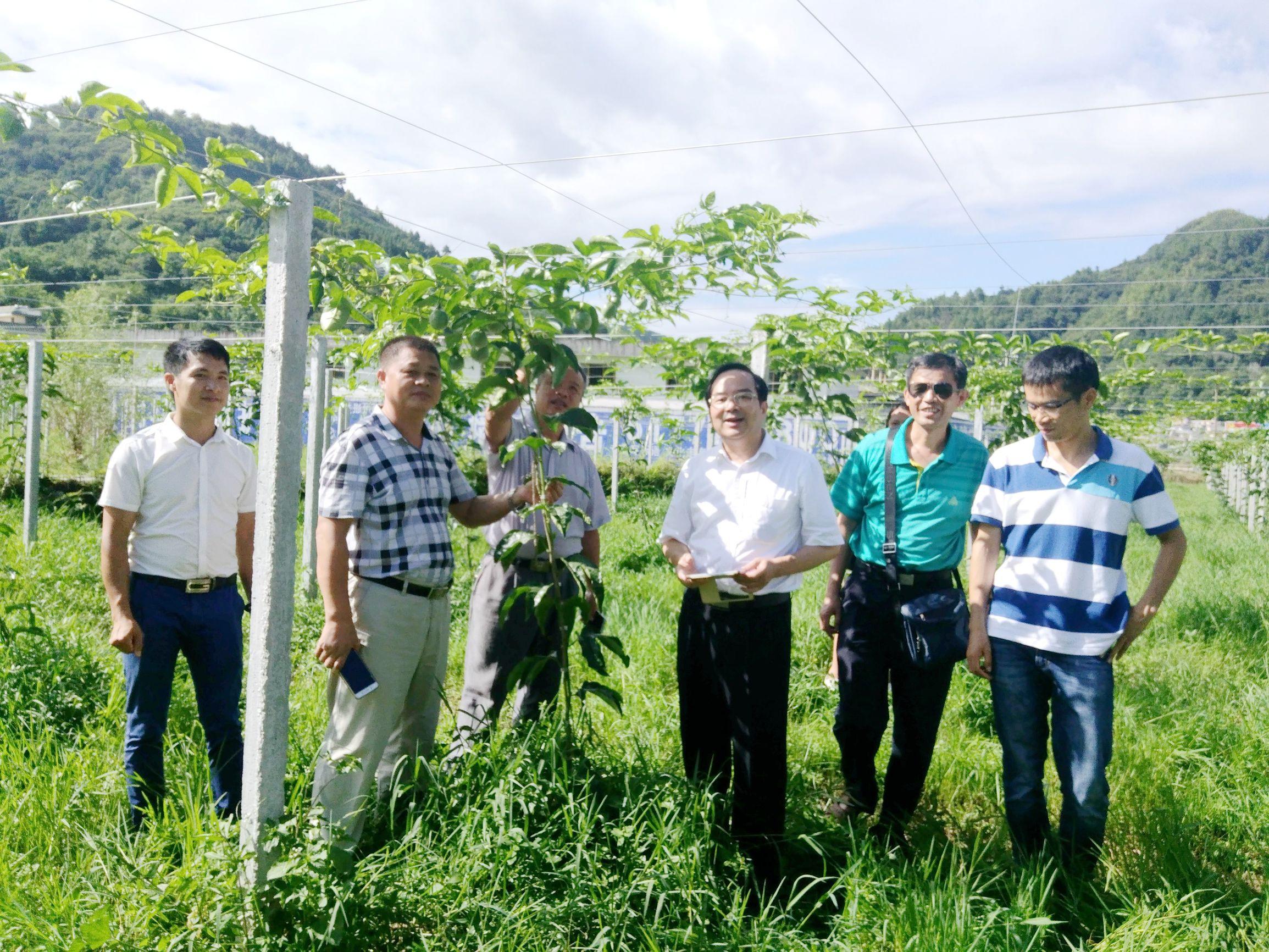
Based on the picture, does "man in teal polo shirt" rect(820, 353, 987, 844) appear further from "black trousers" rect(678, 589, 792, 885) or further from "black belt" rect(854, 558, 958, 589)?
"black trousers" rect(678, 589, 792, 885)

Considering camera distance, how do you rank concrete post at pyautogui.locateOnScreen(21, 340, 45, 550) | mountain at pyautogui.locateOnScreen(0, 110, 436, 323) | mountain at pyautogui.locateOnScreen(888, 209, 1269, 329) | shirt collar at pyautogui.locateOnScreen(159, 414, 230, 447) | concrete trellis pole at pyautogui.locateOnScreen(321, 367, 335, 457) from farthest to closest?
1. mountain at pyautogui.locateOnScreen(888, 209, 1269, 329)
2. concrete post at pyautogui.locateOnScreen(21, 340, 45, 550)
3. concrete trellis pole at pyautogui.locateOnScreen(321, 367, 335, 457)
4. shirt collar at pyautogui.locateOnScreen(159, 414, 230, 447)
5. mountain at pyautogui.locateOnScreen(0, 110, 436, 323)

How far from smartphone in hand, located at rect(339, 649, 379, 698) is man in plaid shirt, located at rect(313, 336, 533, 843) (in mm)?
25

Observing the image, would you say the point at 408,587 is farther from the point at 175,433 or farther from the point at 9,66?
the point at 9,66

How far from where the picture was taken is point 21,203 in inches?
263

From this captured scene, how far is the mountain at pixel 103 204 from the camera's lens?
2.52 metres

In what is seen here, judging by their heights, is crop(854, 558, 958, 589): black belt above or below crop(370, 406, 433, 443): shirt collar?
below

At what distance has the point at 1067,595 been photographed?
A: 2578 mm

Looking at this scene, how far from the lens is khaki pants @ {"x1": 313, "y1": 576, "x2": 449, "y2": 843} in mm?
2594

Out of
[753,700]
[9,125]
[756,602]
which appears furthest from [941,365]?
[9,125]

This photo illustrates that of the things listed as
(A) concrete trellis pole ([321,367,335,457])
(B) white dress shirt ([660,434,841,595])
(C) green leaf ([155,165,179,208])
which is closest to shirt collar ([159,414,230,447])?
(C) green leaf ([155,165,179,208])

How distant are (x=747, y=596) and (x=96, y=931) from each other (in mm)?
1893

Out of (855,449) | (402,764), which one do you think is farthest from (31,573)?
(855,449)

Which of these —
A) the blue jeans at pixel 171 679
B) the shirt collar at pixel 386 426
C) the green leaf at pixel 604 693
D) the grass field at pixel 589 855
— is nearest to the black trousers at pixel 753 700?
the grass field at pixel 589 855

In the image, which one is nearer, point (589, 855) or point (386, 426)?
point (589, 855)
